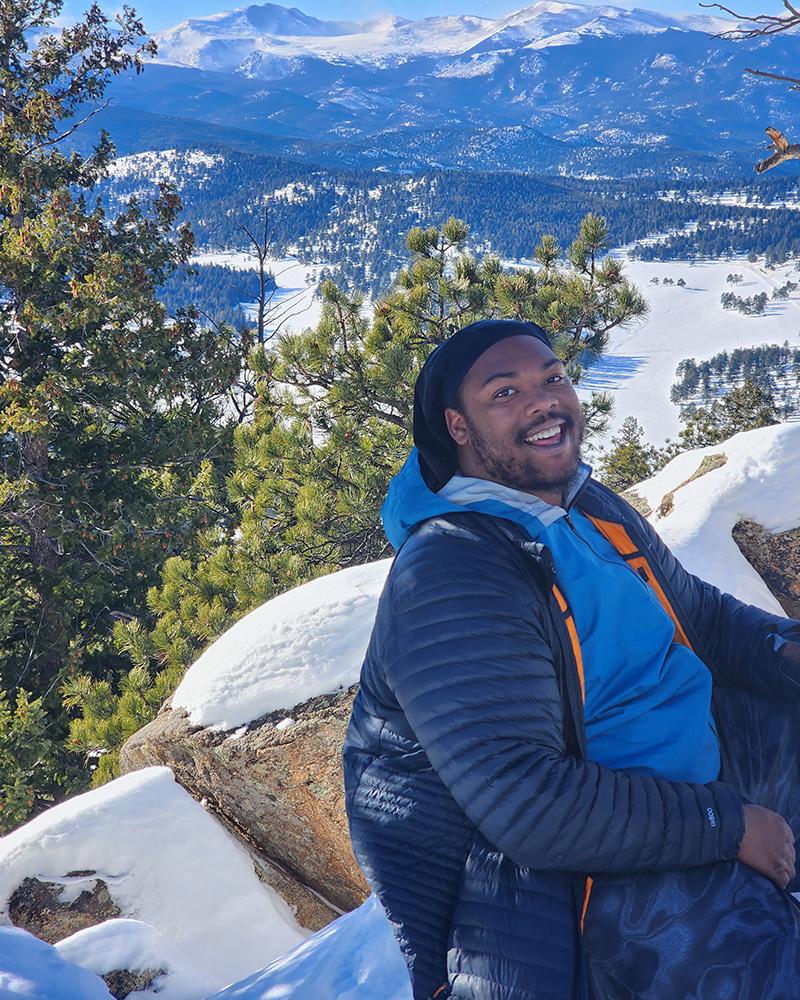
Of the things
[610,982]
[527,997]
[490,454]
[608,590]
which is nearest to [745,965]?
[610,982]

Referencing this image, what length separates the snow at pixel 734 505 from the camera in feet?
13.1

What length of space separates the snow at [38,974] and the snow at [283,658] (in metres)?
1.62

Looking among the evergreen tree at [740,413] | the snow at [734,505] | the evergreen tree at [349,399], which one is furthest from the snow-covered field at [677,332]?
the snow at [734,505]

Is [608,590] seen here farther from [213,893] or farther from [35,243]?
[35,243]

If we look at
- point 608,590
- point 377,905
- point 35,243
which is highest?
point 35,243

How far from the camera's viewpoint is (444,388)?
200 centimetres

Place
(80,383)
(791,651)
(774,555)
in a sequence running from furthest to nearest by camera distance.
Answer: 1. (80,383)
2. (774,555)
3. (791,651)

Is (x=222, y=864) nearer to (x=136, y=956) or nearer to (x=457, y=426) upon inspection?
(x=136, y=956)

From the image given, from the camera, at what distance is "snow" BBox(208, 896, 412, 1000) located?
66.3 inches

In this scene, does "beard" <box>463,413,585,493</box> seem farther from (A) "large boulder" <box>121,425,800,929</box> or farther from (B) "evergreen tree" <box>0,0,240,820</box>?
(B) "evergreen tree" <box>0,0,240,820</box>

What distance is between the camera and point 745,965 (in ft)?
4.71

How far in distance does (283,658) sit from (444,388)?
1731mm

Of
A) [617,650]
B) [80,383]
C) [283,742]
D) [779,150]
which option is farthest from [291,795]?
[80,383]

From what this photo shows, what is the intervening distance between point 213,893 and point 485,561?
1.98 m
